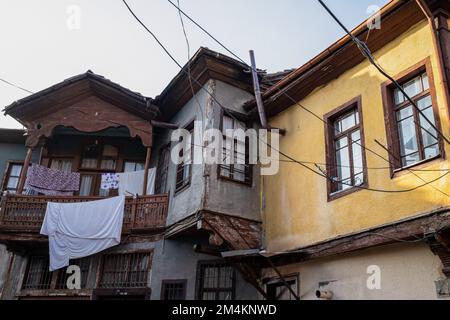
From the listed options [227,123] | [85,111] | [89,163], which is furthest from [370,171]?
[89,163]

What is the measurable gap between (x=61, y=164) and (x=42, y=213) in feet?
8.54

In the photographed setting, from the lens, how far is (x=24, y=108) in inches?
533

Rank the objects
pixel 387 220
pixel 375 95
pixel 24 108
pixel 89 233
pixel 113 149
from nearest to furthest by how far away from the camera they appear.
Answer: pixel 387 220, pixel 375 95, pixel 89 233, pixel 24 108, pixel 113 149

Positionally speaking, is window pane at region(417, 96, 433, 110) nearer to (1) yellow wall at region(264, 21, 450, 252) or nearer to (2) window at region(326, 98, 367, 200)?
(1) yellow wall at region(264, 21, 450, 252)

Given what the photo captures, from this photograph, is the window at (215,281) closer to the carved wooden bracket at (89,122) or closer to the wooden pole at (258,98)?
the wooden pole at (258,98)

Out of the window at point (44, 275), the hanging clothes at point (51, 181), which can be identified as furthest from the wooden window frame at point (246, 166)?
the hanging clothes at point (51, 181)

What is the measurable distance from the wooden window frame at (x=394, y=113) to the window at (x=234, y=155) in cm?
417

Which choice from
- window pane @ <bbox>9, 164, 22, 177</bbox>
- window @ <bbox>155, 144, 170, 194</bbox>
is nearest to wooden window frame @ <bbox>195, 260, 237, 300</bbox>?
window @ <bbox>155, 144, 170, 194</bbox>

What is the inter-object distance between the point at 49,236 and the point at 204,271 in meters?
4.28

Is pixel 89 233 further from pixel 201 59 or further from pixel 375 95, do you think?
pixel 375 95

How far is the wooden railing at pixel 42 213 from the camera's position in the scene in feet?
40.0

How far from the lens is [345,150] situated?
960cm

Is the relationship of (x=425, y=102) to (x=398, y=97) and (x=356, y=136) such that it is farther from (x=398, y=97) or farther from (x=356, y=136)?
(x=356, y=136)
